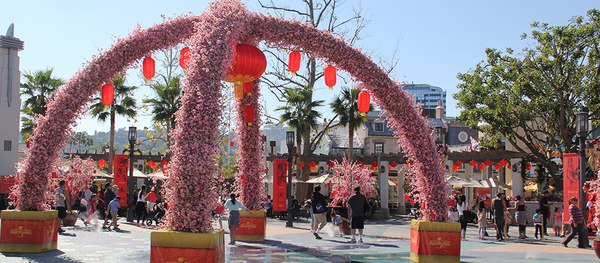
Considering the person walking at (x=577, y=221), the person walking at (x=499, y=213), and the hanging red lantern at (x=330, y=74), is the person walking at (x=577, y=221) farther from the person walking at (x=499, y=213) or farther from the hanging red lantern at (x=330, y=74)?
the hanging red lantern at (x=330, y=74)

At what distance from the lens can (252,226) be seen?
18.4m

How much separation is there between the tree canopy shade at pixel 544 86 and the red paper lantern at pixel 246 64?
22.4 metres

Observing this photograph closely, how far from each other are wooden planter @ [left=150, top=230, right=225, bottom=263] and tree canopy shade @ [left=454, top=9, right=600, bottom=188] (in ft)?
86.1

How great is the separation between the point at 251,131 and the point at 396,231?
9.38 metres

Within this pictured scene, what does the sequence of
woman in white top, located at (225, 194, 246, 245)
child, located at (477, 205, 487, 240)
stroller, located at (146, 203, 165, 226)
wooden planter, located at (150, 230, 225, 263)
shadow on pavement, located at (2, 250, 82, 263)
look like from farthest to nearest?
stroller, located at (146, 203, 165, 226) → child, located at (477, 205, 487, 240) → woman in white top, located at (225, 194, 246, 245) → shadow on pavement, located at (2, 250, 82, 263) → wooden planter, located at (150, 230, 225, 263)

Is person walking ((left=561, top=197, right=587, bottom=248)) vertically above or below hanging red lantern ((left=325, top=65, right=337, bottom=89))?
below

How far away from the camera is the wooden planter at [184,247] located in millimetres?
10078

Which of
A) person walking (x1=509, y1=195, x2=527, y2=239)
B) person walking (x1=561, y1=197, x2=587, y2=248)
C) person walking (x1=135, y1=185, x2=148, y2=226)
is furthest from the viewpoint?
person walking (x1=135, y1=185, x2=148, y2=226)

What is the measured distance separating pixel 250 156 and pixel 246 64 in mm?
5100

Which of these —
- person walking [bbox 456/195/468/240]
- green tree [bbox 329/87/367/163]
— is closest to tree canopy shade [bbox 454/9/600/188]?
green tree [bbox 329/87/367/163]

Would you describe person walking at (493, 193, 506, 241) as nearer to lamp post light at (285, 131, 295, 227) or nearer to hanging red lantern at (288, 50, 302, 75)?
lamp post light at (285, 131, 295, 227)

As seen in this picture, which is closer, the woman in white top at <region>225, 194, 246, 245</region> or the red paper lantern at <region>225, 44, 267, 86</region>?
the red paper lantern at <region>225, 44, 267, 86</region>

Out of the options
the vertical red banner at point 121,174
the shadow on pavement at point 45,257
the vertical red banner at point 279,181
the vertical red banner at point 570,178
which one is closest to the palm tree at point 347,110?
the vertical red banner at point 279,181

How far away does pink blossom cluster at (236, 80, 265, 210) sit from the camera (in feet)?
59.4
